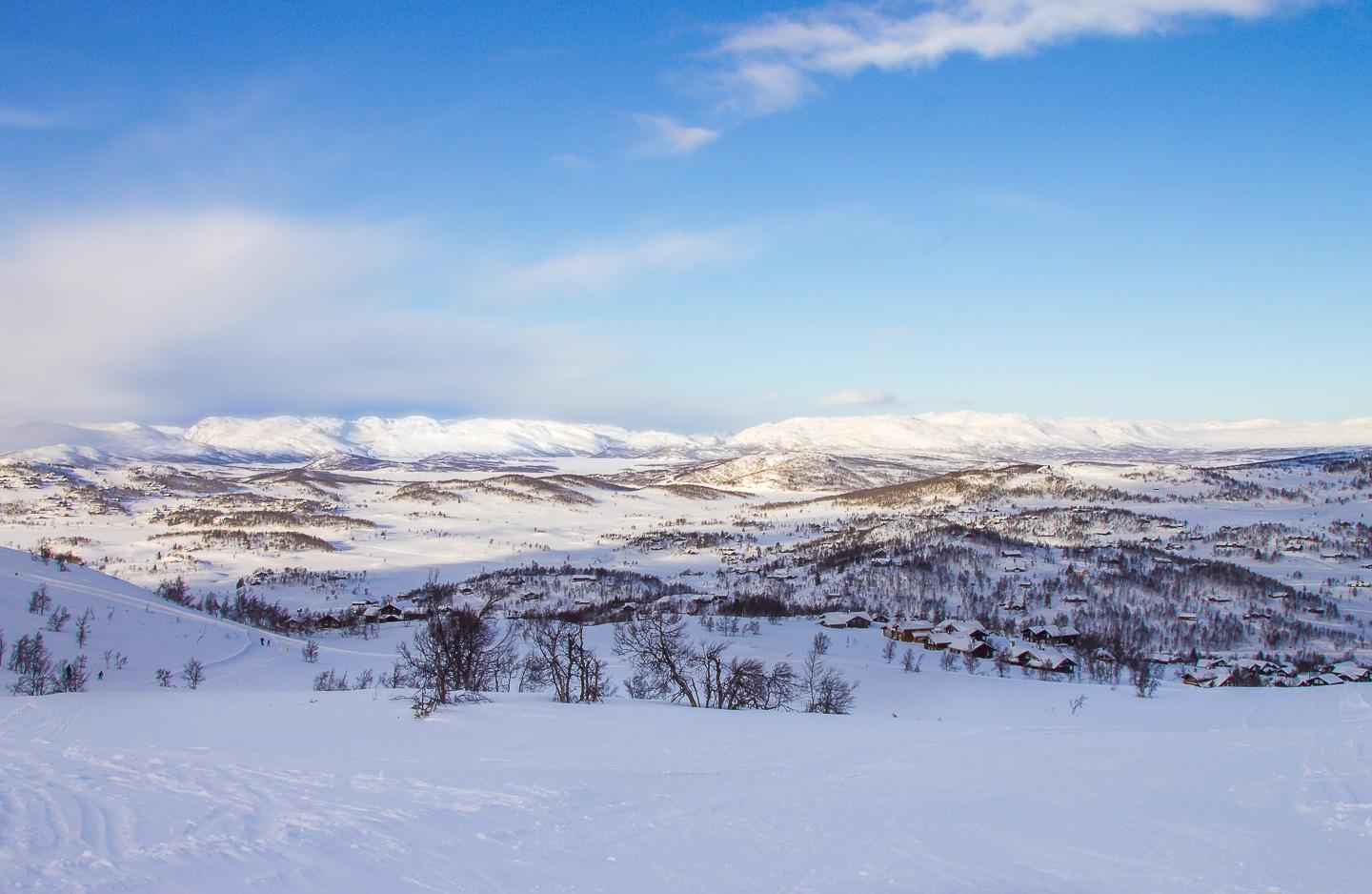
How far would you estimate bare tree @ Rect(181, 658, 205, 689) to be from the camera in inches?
1451

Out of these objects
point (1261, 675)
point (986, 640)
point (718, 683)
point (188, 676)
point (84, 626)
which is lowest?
point (1261, 675)

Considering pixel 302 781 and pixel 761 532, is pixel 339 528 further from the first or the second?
pixel 302 781

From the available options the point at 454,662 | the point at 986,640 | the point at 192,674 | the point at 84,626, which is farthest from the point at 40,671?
the point at 986,640

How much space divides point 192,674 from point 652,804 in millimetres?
38875

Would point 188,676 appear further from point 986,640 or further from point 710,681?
point 986,640

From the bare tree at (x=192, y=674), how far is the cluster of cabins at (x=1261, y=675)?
63114 mm

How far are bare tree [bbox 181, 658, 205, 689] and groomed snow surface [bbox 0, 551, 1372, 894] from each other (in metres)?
21.1

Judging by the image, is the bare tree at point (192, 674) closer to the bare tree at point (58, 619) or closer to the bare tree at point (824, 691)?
the bare tree at point (58, 619)

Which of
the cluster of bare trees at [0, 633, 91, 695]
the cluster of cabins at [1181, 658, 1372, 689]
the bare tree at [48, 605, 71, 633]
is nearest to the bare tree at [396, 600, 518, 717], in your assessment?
the cluster of bare trees at [0, 633, 91, 695]

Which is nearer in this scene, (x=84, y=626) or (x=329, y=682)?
(x=329, y=682)

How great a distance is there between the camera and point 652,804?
941cm

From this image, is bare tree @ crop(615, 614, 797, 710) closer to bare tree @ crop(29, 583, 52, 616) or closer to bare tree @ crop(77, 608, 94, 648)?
bare tree @ crop(77, 608, 94, 648)

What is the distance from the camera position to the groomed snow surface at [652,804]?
693 cm

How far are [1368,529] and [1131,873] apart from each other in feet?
564
